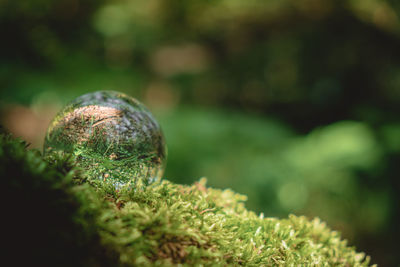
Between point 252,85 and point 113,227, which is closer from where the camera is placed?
point 113,227

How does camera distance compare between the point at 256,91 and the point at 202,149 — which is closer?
the point at 202,149

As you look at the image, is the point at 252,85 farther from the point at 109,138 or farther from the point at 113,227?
the point at 113,227

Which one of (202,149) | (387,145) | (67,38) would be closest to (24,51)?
(67,38)

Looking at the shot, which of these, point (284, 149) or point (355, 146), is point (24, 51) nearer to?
point (284, 149)

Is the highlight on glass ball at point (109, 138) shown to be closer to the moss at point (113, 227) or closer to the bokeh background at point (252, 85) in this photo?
the moss at point (113, 227)

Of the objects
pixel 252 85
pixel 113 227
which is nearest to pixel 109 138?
pixel 113 227

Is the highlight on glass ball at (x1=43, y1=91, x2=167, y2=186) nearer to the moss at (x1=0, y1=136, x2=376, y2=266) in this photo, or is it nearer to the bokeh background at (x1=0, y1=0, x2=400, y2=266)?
the moss at (x1=0, y1=136, x2=376, y2=266)

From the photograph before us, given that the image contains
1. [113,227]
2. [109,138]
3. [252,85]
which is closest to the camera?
[113,227]

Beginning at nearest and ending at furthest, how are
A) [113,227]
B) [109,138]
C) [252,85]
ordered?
[113,227] → [109,138] → [252,85]
